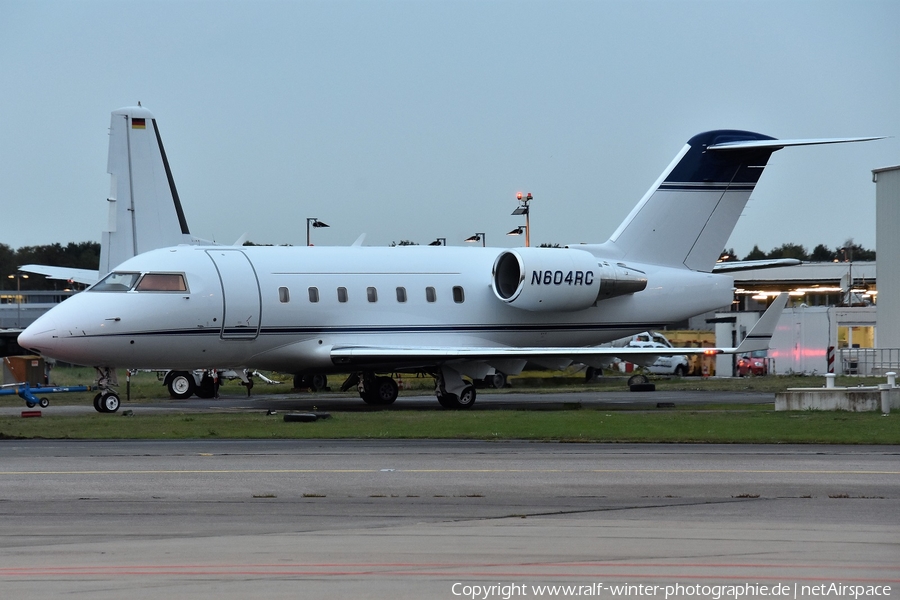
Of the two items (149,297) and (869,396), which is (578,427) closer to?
(869,396)

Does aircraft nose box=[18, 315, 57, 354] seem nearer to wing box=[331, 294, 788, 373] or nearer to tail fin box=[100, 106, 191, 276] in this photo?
wing box=[331, 294, 788, 373]

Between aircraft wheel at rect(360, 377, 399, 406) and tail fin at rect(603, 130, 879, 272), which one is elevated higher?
tail fin at rect(603, 130, 879, 272)

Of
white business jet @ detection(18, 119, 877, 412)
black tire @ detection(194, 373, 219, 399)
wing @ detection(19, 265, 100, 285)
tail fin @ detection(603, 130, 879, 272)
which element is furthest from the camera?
wing @ detection(19, 265, 100, 285)

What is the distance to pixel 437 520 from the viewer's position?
32.6 feet

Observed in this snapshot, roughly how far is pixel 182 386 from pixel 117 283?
8.42m

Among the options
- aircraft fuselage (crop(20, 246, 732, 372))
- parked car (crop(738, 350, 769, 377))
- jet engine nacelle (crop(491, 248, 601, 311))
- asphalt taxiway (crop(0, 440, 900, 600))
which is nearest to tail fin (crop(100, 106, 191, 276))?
aircraft fuselage (crop(20, 246, 732, 372))

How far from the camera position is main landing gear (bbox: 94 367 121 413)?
2414 cm

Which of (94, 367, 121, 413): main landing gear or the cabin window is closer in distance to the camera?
(94, 367, 121, 413): main landing gear

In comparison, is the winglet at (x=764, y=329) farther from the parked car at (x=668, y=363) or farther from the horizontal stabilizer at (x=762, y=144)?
the parked car at (x=668, y=363)

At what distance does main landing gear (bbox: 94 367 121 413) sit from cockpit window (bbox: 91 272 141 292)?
1.77m

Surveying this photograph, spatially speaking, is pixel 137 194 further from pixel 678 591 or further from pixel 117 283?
pixel 678 591

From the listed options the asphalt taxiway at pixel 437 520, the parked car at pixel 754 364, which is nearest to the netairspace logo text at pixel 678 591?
the asphalt taxiway at pixel 437 520

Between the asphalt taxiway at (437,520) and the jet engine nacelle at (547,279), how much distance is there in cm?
1199

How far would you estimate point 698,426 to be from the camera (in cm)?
1953
